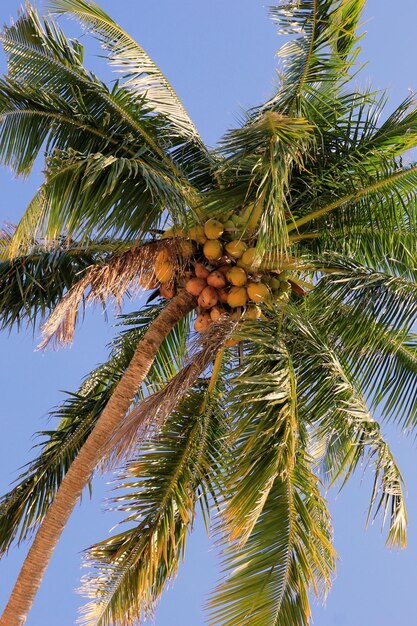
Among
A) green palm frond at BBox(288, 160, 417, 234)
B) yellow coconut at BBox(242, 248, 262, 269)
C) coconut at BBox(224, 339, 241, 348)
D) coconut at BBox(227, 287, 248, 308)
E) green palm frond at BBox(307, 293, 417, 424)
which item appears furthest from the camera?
green palm frond at BBox(288, 160, 417, 234)

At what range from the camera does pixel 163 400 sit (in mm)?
8250

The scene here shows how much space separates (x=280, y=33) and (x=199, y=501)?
13.8ft

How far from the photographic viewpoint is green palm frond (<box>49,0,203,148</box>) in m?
9.13

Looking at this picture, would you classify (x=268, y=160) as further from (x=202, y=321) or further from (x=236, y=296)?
(x=202, y=321)

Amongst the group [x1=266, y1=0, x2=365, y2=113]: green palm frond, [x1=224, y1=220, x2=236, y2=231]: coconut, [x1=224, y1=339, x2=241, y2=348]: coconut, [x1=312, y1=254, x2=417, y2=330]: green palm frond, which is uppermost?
[x1=266, y1=0, x2=365, y2=113]: green palm frond

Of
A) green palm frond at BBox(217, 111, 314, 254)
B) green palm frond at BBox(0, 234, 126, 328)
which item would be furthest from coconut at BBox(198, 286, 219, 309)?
green palm frond at BBox(0, 234, 126, 328)

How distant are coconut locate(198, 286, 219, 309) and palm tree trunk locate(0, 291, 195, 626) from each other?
340mm

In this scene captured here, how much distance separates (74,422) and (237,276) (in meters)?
2.92

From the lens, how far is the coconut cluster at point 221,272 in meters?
8.62

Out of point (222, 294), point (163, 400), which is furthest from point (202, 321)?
point (163, 400)

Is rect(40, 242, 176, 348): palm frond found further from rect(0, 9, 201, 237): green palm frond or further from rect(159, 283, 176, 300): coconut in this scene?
rect(0, 9, 201, 237): green palm frond

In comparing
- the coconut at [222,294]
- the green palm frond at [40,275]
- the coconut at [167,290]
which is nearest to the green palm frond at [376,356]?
the coconut at [222,294]

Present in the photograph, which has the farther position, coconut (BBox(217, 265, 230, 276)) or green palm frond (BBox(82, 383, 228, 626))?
coconut (BBox(217, 265, 230, 276))

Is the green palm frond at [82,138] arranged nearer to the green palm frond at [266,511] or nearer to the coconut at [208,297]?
the coconut at [208,297]
